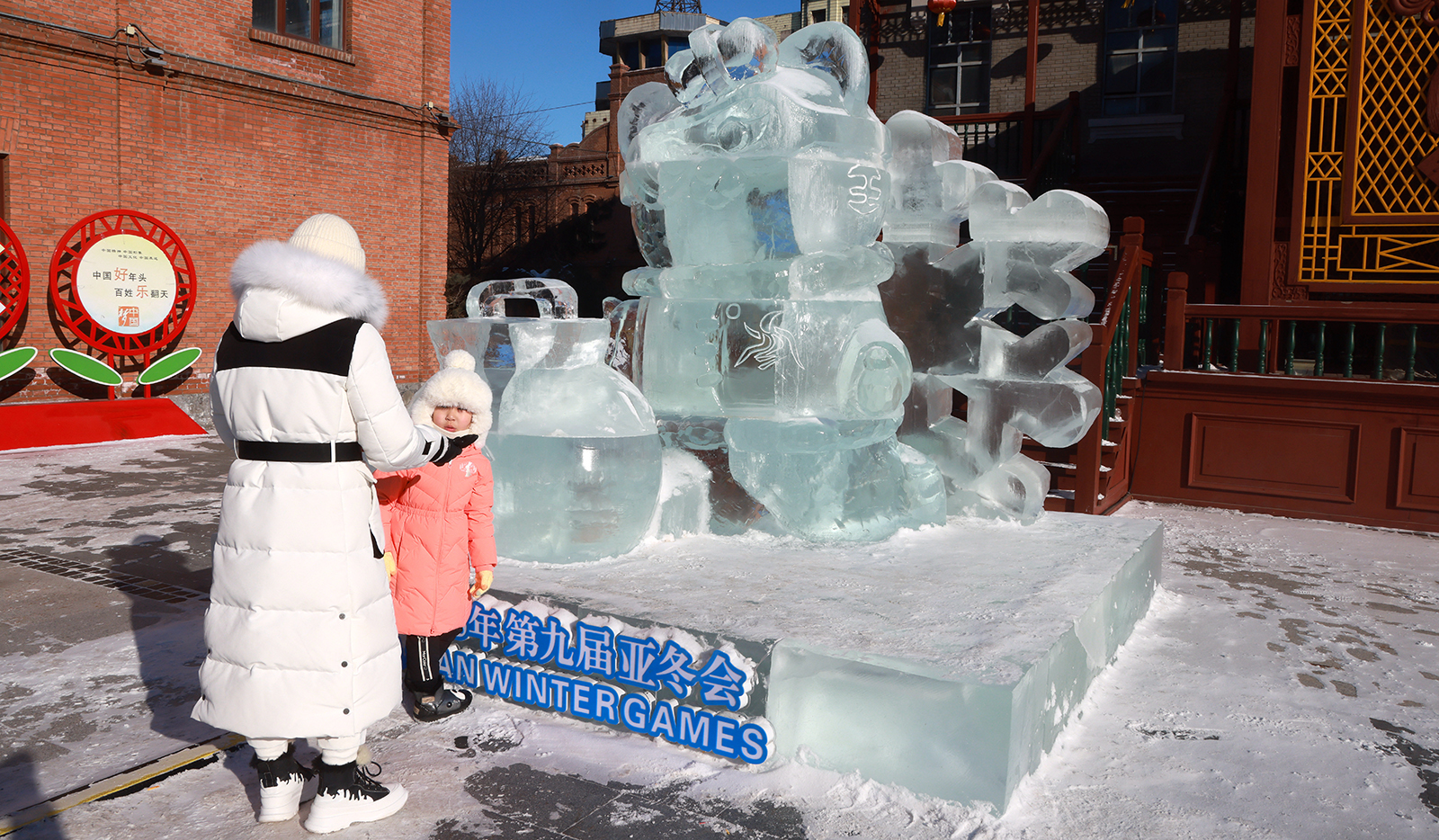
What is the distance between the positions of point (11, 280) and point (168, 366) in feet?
5.76

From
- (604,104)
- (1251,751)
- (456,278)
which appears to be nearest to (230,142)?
(1251,751)

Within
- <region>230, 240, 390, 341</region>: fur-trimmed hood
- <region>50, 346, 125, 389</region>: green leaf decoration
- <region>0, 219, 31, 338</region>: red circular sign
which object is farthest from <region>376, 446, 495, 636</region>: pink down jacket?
<region>0, 219, 31, 338</region>: red circular sign

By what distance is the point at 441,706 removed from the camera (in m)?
3.29

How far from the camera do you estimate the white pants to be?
2492mm

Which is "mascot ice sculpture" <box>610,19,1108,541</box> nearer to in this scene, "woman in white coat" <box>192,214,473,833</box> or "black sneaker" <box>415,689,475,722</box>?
"black sneaker" <box>415,689,475,722</box>

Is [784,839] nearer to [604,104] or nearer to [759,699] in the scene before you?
[759,699]

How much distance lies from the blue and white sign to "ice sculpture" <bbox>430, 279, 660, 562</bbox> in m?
0.43

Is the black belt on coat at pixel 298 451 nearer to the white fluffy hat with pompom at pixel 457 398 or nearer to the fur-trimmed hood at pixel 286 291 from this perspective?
the fur-trimmed hood at pixel 286 291

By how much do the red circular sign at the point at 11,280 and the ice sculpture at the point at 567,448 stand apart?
8.48 meters

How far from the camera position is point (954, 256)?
15.3 ft

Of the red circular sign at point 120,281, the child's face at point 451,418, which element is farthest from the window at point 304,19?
the child's face at point 451,418

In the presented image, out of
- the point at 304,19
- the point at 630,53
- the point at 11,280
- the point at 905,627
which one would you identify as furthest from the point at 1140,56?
the point at 630,53

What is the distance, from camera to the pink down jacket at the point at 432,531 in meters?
3.08

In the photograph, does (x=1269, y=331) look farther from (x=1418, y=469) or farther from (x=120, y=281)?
(x=120, y=281)
